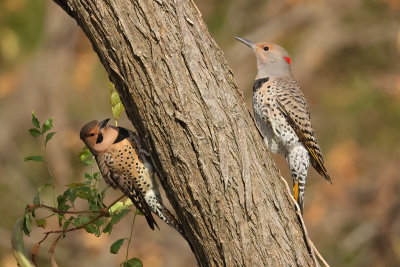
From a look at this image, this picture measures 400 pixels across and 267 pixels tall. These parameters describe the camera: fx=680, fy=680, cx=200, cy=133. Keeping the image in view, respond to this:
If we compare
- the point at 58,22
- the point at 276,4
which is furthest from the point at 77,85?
the point at 276,4

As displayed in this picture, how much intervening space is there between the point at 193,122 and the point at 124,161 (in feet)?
4.61

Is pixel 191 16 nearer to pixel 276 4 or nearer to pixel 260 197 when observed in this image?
pixel 260 197

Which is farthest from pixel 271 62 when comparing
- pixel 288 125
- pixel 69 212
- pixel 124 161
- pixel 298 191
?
pixel 69 212

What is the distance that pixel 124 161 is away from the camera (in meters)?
4.12

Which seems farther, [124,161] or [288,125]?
[288,125]

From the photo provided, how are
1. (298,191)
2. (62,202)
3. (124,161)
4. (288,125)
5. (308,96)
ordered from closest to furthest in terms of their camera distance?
(62,202), (124,161), (288,125), (298,191), (308,96)

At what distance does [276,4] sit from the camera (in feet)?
35.2

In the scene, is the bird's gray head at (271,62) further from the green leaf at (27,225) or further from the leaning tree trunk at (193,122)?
the green leaf at (27,225)

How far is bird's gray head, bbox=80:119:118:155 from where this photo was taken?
161 inches

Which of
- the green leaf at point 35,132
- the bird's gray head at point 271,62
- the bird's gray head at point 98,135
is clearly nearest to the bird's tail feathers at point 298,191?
the bird's gray head at point 271,62

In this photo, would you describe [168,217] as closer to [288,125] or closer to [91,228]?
[91,228]

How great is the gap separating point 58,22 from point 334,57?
4.33 m

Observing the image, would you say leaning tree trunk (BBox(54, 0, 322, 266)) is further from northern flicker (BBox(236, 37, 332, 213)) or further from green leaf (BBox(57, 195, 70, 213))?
northern flicker (BBox(236, 37, 332, 213))

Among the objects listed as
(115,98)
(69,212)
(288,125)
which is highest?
(115,98)
